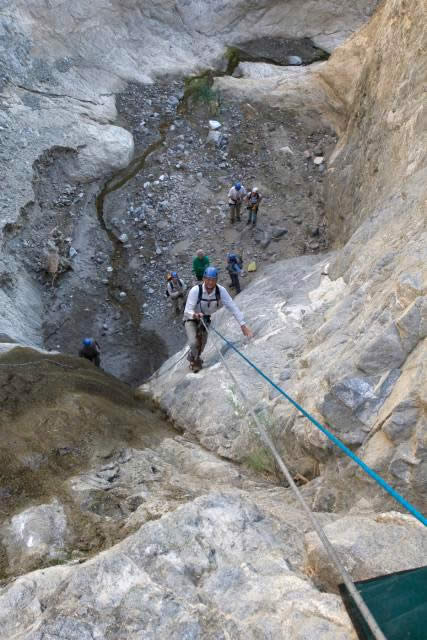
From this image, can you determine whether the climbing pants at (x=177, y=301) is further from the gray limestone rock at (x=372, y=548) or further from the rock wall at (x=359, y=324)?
the gray limestone rock at (x=372, y=548)

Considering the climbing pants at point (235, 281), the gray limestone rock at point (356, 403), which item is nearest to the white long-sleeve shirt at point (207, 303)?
the gray limestone rock at point (356, 403)

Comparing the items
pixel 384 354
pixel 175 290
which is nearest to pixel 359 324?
pixel 384 354

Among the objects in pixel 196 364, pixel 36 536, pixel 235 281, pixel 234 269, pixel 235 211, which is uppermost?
pixel 235 211

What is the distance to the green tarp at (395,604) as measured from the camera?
2500 mm

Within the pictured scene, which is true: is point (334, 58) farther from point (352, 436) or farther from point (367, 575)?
point (367, 575)

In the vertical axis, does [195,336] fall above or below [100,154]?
below

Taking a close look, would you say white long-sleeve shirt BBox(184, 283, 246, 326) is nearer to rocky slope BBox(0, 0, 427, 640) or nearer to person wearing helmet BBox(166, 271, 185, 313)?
rocky slope BBox(0, 0, 427, 640)

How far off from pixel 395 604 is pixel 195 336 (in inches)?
244

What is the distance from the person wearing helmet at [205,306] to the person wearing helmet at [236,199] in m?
6.27

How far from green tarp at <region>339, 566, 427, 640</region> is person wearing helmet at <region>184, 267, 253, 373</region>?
5.15 m

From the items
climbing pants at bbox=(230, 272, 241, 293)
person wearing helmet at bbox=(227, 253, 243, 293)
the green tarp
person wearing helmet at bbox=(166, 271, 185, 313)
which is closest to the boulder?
person wearing helmet at bbox=(166, 271, 185, 313)

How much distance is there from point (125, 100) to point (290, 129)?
17.7ft

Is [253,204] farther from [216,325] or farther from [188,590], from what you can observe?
[188,590]

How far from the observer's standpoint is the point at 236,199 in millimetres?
14125
